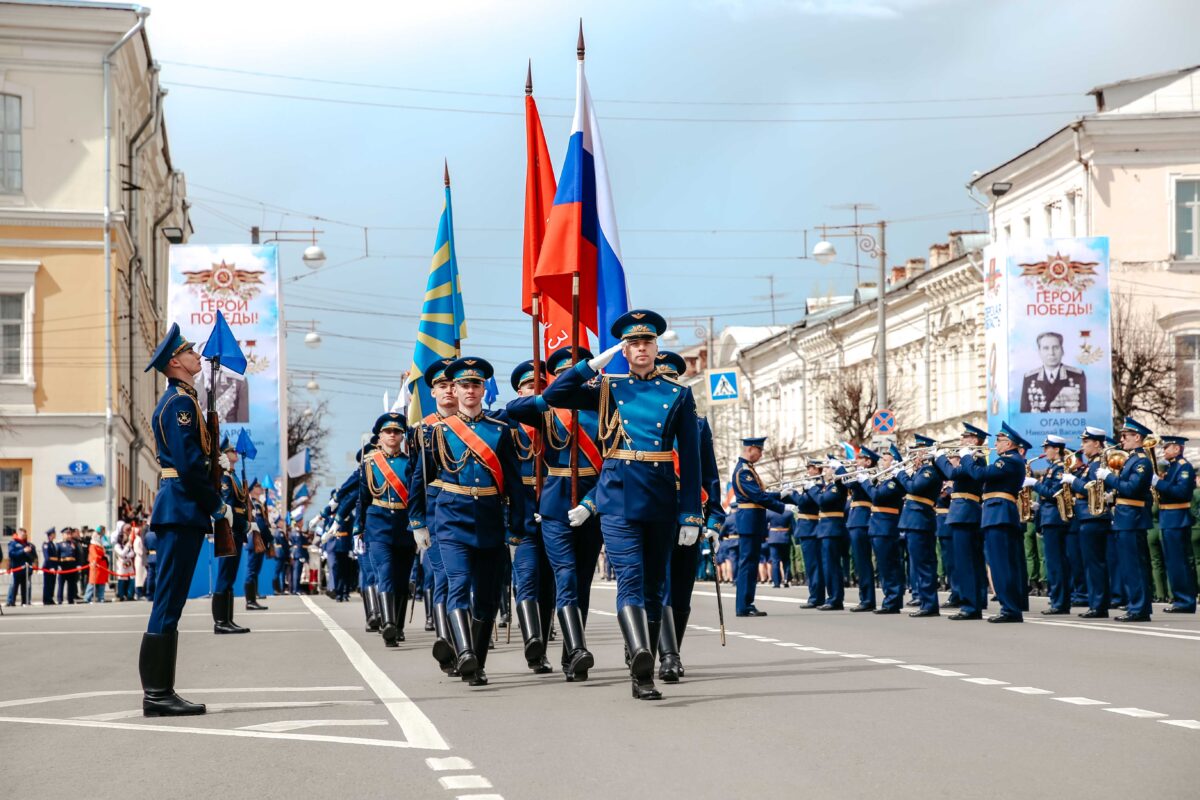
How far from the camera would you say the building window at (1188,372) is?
53.8 metres

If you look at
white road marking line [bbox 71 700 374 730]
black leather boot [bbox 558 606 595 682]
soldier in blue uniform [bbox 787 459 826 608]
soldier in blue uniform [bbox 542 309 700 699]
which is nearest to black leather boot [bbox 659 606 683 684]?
black leather boot [bbox 558 606 595 682]

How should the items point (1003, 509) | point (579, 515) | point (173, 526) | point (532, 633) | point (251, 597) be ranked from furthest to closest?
point (251, 597), point (1003, 509), point (532, 633), point (579, 515), point (173, 526)

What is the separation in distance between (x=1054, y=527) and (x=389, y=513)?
884cm

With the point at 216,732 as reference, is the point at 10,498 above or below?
above

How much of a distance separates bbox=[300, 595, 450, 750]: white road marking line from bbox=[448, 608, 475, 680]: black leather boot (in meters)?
0.42

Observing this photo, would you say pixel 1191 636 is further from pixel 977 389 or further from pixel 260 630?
pixel 977 389

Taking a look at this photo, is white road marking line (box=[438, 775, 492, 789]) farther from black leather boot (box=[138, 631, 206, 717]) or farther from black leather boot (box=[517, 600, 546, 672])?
black leather boot (box=[517, 600, 546, 672])

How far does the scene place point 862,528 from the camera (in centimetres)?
2506

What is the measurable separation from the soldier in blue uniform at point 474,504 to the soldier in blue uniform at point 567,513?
289 millimetres

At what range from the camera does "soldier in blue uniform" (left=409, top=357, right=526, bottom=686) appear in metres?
12.5

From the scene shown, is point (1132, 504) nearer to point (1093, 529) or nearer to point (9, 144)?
point (1093, 529)

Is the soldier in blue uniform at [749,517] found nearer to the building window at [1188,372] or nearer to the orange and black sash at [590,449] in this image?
the orange and black sash at [590,449]

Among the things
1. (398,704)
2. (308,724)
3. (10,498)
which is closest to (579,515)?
(398,704)

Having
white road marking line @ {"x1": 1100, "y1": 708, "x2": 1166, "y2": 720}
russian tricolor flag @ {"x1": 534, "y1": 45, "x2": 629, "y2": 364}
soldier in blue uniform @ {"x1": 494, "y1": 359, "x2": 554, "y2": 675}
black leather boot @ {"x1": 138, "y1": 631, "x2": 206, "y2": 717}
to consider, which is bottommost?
white road marking line @ {"x1": 1100, "y1": 708, "x2": 1166, "y2": 720}
